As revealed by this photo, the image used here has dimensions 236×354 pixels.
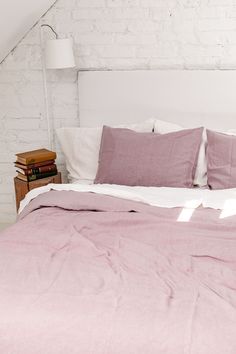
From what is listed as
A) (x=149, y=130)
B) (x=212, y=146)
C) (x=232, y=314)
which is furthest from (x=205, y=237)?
(x=149, y=130)

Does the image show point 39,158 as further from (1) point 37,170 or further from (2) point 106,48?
(2) point 106,48

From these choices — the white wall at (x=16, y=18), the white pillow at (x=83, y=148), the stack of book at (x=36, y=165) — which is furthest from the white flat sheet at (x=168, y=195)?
the white wall at (x=16, y=18)

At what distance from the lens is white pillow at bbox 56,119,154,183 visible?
304cm

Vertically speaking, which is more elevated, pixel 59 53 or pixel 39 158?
pixel 59 53

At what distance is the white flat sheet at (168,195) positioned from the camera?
239 cm

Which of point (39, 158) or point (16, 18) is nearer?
point (16, 18)

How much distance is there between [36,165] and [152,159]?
82 cm

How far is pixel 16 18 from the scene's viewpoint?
296 centimetres

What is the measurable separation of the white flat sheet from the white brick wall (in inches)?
37.1

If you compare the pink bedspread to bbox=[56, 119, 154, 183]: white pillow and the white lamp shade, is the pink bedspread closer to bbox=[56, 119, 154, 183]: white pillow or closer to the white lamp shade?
bbox=[56, 119, 154, 183]: white pillow

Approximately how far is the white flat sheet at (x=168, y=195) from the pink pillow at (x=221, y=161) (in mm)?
79

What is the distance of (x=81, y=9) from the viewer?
321cm

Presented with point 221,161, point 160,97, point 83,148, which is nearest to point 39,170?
point 83,148

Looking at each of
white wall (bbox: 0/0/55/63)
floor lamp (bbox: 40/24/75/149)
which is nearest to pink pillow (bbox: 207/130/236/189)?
floor lamp (bbox: 40/24/75/149)
